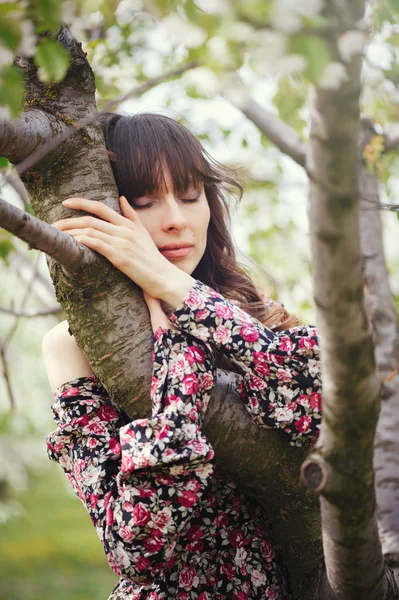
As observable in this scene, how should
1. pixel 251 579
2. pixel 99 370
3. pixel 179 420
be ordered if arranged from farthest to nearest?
pixel 251 579 < pixel 99 370 < pixel 179 420

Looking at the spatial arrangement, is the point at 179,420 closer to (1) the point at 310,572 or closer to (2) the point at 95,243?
(2) the point at 95,243

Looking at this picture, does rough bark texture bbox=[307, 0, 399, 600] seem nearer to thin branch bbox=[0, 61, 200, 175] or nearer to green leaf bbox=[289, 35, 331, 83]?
green leaf bbox=[289, 35, 331, 83]

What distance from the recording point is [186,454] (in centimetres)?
144

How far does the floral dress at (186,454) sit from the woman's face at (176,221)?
0.30 metres

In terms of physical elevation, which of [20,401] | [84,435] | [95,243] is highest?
[20,401]

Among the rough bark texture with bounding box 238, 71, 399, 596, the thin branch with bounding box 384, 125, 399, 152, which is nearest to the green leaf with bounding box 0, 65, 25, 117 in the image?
the rough bark texture with bounding box 238, 71, 399, 596

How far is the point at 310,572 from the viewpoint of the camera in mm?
1754

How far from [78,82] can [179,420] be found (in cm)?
97

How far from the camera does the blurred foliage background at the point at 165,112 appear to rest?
94 centimetres

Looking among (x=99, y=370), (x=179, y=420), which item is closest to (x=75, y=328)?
(x=99, y=370)

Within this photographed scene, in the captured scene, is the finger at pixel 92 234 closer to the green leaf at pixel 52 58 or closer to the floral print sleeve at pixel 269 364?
the floral print sleeve at pixel 269 364

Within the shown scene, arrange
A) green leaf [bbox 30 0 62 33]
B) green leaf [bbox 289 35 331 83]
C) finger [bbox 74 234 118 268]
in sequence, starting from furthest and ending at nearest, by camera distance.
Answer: finger [bbox 74 234 118 268]
green leaf [bbox 30 0 62 33]
green leaf [bbox 289 35 331 83]

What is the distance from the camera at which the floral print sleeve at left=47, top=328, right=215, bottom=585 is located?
1454mm

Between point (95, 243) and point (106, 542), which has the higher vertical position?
point (95, 243)
